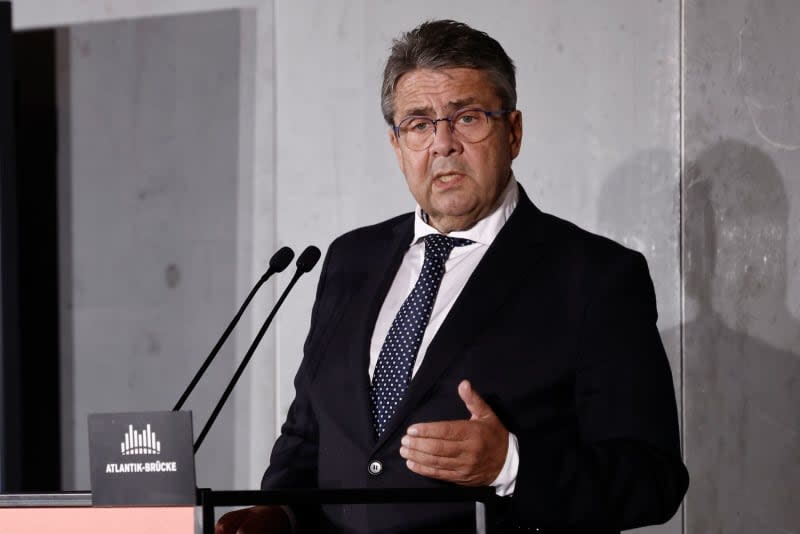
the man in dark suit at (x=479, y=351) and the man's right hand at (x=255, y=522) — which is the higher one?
the man in dark suit at (x=479, y=351)

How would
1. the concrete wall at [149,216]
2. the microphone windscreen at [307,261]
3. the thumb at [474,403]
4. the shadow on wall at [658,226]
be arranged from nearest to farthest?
the thumb at [474,403], the microphone windscreen at [307,261], the shadow on wall at [658,226], the concrete wall at [149,216]

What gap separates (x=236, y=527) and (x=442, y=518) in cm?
32

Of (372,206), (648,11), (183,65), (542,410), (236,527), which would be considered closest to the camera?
(236,527)

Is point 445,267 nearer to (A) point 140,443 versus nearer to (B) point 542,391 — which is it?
(B) point 542,391

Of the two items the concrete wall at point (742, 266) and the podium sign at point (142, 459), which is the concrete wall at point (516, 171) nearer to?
the concrete wall at point (742, 266)

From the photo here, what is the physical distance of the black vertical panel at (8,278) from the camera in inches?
121

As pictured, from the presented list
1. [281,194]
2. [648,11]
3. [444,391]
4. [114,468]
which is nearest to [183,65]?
[281,194]

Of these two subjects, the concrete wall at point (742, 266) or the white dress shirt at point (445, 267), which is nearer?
the white dress shirt at point (445, 267)

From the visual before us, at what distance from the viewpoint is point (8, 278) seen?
310 centimetres

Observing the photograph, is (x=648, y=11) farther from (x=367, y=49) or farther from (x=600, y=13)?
(x=367, y=49)

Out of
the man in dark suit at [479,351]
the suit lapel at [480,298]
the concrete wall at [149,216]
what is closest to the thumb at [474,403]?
the man in dark suit at [479,351]

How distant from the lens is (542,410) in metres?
1.68

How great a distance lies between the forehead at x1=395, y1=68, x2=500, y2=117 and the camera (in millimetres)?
1824

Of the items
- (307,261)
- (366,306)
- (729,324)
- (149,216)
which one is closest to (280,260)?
(307,261)
